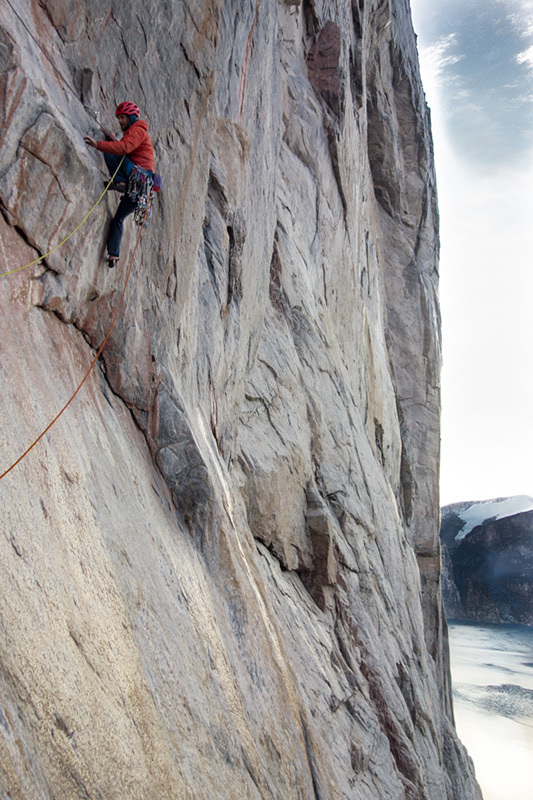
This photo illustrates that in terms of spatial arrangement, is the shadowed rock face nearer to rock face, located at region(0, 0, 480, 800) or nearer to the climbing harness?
rock face, located at region(0, 0, 480, 800)

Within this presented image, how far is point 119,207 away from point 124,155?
0.39 m

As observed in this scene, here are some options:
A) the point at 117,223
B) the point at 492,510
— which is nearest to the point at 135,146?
the point at 117,223

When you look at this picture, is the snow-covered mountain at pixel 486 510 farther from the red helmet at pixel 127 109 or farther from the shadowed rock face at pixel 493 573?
the red helmet at pixel 127 109

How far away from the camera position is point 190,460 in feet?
19.0

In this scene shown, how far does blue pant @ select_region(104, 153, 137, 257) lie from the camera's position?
4930mm

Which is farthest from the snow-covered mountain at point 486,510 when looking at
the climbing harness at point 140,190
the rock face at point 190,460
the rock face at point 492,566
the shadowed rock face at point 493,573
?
the climbing harness at point 140,190

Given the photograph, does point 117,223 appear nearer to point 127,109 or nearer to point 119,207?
point 119,207

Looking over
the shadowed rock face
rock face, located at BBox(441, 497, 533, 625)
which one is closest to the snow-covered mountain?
rock face, located at BBox(441, 497, 533, 625)

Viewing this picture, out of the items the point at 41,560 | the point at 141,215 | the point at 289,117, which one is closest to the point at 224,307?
the point at 141,215

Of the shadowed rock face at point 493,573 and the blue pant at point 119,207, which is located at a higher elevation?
the blue pant at point 119,207

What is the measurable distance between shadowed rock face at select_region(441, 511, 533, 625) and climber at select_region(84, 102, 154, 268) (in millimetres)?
48655

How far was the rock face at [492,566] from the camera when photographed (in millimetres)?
47281

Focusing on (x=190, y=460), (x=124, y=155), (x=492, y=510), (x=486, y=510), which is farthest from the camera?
(x=486, y=510)

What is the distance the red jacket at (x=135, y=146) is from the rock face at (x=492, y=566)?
1916 inches
